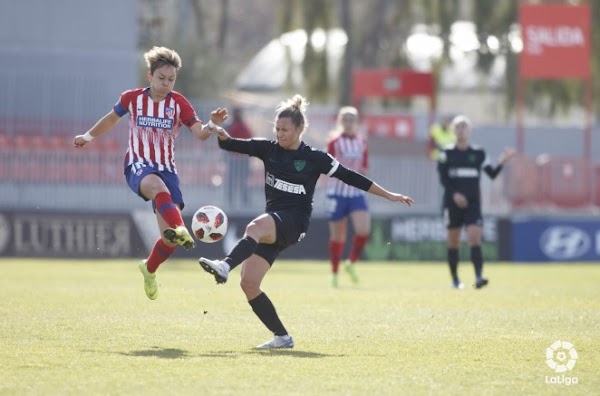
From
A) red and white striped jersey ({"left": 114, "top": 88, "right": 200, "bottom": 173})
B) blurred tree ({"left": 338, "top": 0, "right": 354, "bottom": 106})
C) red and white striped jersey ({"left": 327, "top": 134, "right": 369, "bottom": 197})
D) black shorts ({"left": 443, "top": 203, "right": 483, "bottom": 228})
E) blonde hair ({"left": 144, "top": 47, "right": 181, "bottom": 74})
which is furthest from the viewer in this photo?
blurred tree ({"left": 338, "top": 0, "right": 354, "bottom": 106})

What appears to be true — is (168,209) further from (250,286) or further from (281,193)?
(250,286)

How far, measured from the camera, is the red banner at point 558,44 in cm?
2856

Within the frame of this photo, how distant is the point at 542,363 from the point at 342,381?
5.61ft

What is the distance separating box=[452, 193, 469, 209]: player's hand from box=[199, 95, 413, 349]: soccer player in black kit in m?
6.54

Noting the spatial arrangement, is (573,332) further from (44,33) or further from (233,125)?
(44,33)

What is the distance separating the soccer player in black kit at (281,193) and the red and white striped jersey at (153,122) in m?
1.41

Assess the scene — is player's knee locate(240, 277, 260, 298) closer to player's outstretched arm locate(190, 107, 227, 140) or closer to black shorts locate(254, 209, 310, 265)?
black shorts locate(254, 209, 310, 265)

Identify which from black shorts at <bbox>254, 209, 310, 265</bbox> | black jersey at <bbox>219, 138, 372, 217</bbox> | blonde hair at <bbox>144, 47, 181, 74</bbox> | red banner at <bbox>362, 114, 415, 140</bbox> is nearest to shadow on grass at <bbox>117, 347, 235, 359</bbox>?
black shorts at <bbox>254, 209, 310, 265</bbox>

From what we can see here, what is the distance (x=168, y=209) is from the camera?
35.7 feet

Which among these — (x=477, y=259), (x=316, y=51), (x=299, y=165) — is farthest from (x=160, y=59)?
(x=316, y=51)

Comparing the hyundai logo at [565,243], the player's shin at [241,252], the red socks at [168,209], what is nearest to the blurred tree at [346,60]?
the hyundai logo at [565,243]

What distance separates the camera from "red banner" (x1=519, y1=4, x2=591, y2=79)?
93.7 feet

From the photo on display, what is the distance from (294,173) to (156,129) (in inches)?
77.7

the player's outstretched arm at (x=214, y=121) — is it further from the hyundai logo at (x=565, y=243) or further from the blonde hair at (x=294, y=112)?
the hyundai logo at (x=565, y=243)
